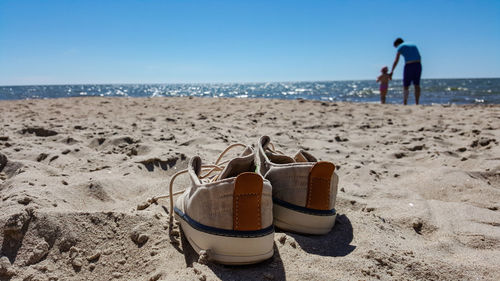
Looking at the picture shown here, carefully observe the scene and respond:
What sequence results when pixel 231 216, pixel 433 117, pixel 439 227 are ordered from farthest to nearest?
pixel 433 117
pixel 439 227
pixel 231 216

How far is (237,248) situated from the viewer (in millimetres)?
1228

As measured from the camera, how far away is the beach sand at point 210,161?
1.31 m

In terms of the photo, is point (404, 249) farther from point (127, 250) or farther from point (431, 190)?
point (127, 250)

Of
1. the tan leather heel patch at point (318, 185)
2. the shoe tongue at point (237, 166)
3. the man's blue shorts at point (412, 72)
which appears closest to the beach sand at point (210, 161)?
the tan leather heel patch at point (318, 185)

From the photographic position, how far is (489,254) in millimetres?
1462

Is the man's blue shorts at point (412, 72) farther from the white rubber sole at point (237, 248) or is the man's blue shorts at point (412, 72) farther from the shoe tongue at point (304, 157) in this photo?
the white rubber sole at point (237, 248)

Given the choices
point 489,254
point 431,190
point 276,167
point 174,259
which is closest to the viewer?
point 174,259

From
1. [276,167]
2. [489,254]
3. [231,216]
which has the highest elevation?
[276,167]

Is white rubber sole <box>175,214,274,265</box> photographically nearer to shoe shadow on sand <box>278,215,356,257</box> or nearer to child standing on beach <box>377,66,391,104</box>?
shoe shadow on sand <box>278,215,356,257</box>

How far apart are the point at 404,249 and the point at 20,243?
5.61 feet

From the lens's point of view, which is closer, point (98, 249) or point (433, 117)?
point (98, 249)

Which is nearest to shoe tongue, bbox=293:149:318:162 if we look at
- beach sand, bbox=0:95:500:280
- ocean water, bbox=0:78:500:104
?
beach sand, bbox=0:95:500:280

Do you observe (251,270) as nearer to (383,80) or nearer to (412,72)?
(412,72)

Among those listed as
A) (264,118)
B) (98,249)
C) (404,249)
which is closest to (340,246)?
(404,249)
